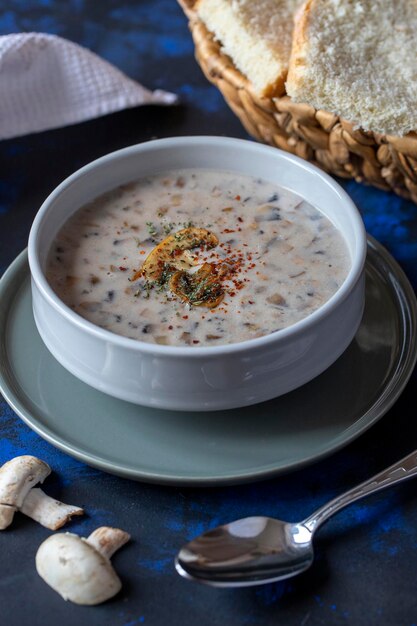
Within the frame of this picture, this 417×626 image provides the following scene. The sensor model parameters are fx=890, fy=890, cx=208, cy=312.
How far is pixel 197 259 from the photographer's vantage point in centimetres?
205

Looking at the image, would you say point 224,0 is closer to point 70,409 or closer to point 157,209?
point 157,209

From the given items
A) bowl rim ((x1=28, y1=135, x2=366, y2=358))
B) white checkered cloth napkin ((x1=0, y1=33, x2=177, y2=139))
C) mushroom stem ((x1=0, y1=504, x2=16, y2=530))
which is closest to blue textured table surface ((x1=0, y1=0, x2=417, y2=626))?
mushroom stem ((x1=0, y1=504, x2=16, y2=530))

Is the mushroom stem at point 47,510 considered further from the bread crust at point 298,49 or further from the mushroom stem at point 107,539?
the bread crust at point 298,49

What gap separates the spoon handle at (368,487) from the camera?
1.70 m

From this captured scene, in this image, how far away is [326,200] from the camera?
213 centimetres

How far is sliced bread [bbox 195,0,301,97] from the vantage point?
7.86ft

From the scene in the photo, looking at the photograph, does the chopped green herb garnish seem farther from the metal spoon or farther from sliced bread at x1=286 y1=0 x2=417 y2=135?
the metal spoon

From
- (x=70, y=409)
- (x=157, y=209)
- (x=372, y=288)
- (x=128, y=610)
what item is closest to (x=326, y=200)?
(x=372, y=288)

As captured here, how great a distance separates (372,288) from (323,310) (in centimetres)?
46

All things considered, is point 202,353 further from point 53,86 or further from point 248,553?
point 53,86

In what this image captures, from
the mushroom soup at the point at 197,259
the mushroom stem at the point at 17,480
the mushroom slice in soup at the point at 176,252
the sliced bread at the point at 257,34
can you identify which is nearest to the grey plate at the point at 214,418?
the mushroom stem at the point at 17,480

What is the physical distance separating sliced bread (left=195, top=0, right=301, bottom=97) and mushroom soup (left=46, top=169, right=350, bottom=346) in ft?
1.04

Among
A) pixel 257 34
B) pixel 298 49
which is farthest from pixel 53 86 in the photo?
pixel 298 49

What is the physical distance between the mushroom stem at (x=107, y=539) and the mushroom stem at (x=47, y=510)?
7 centimetres
